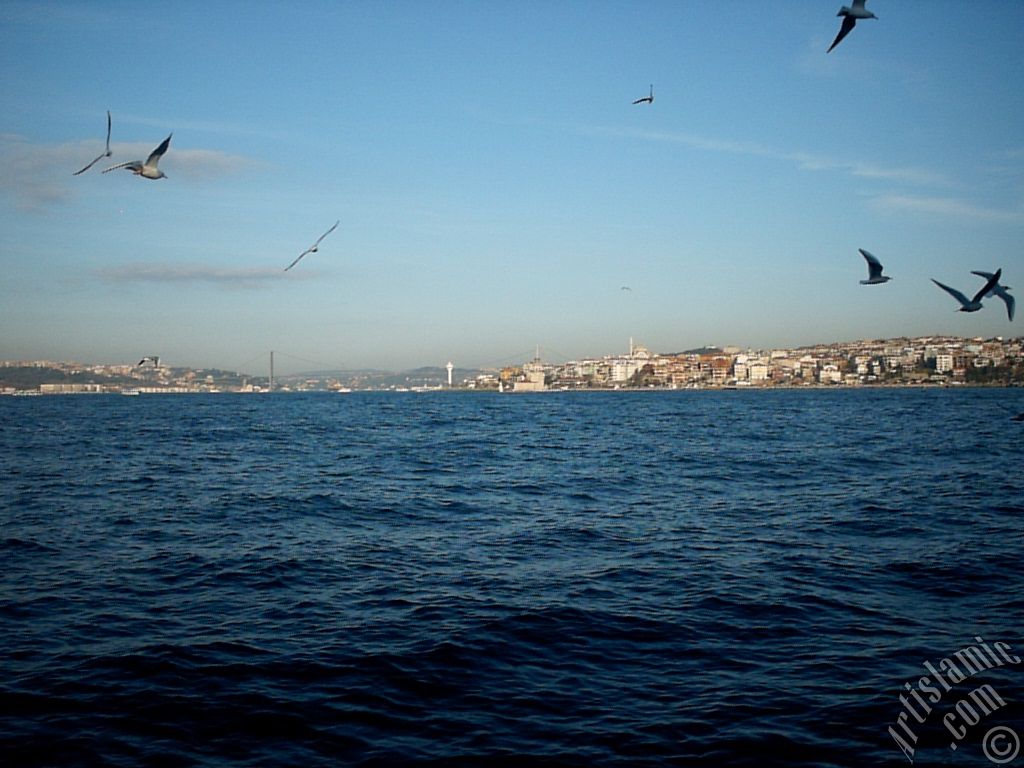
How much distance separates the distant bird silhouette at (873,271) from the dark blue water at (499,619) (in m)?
4.67

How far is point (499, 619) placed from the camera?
9.77 metres

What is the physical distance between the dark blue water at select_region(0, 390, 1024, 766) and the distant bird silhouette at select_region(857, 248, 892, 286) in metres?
4.67

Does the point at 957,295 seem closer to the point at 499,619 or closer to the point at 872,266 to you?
the point at 872,266

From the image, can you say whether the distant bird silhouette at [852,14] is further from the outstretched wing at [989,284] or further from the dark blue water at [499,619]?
the dark blue water at [499,619]

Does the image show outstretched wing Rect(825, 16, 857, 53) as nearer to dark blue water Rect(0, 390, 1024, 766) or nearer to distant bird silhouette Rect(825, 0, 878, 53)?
distant bird silhouette Rect(825, 0, 878, 53)

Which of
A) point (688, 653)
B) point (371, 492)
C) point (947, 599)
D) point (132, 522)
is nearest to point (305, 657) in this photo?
point (688, 653)

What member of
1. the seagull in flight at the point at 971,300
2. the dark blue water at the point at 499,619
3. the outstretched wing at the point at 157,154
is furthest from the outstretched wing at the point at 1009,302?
the outstretched wing at the point at 157,154

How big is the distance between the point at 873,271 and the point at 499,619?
9018 millimetres

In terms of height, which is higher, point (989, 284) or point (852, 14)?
point (852, 14)

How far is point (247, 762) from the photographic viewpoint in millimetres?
6195

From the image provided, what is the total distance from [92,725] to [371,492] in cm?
1447

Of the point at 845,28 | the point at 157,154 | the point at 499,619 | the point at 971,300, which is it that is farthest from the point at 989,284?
the point at 157,154

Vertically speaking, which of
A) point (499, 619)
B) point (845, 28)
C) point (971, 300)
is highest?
point (845, 28)

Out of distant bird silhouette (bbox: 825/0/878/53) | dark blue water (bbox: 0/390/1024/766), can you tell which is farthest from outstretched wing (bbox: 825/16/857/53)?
dark blue water (bbox: 0/390/1024/766)
